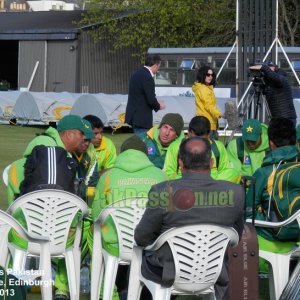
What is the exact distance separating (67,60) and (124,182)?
42175 millimetres

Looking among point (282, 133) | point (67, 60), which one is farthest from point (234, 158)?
point (67, 60)

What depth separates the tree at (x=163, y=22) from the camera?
44281mm

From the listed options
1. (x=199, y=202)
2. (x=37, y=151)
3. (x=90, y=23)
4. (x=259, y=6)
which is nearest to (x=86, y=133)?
(x=37, y=151)

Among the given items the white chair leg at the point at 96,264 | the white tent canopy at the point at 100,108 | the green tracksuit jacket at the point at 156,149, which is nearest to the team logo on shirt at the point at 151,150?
the green tracksuit jacket at the point at 156,149

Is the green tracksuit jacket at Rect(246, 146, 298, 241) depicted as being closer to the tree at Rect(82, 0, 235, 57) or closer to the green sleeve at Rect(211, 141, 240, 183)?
the green sleeve at Rect(211, 141, 240, 183)

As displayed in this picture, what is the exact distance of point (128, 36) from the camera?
46.8 metres

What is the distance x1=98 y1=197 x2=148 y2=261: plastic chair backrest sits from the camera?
269 inches

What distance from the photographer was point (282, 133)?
25.8 feet

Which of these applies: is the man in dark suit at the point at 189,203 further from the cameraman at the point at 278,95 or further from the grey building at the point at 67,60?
the grey building at the point at 67,60

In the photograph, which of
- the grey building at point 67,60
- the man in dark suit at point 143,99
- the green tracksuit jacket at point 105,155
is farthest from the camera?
the grey building at point 67,60

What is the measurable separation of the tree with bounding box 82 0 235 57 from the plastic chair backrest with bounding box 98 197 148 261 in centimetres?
3703

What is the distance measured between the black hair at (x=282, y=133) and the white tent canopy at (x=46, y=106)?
2088 centimetres

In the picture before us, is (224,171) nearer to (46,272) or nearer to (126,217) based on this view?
(126,217)

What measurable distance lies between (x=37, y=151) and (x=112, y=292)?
1.26 m
